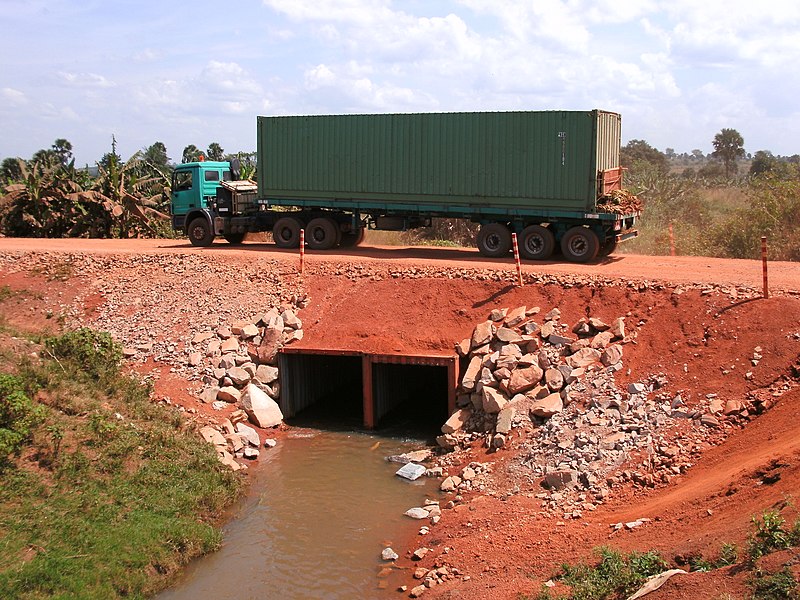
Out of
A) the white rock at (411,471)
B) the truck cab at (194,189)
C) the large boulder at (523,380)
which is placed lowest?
the white rock at (411,471)

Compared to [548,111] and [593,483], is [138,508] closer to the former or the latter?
[593,483]

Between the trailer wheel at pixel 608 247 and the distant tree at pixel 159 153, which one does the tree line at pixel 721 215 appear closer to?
the trailer wheel at pixel 608 247

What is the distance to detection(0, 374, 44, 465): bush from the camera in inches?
483

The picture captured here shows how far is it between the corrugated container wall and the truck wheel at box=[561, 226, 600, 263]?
2.09 ft

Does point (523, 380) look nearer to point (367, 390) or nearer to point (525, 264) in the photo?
point (367, 390)

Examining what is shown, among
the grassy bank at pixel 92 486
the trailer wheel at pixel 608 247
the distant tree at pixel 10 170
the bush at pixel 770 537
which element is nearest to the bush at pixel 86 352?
the grassy bank at pixel 92 486

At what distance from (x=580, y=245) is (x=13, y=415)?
1288 cm

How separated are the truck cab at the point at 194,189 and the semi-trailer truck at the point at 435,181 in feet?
0.16

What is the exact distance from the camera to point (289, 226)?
22.9 meters

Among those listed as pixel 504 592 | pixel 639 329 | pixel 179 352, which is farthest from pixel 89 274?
pixel 504 592

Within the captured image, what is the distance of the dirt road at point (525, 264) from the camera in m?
16.8

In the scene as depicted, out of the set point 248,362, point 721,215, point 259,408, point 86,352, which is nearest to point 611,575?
point 259,408

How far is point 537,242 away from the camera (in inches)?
794

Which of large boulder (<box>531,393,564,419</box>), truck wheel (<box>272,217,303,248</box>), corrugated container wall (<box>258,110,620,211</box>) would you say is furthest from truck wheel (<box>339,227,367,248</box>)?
large boulder (<box>531,393,564,419</box>)
